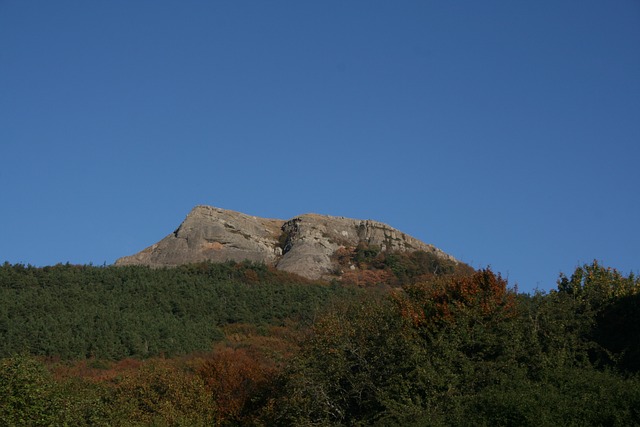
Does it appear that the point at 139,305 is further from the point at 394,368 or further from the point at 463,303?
the point at 394,368

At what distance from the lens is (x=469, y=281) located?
131 feet

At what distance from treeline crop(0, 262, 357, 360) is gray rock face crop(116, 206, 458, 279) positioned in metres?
7.50

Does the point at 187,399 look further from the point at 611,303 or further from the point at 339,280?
the point at 339,280

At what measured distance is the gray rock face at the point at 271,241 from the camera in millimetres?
99938

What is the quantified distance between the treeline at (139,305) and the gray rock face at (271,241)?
295 inches

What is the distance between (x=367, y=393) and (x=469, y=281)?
26.8 feet

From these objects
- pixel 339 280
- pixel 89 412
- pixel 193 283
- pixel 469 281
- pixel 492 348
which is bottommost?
pixel 89 412

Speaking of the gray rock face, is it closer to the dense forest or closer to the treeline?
the treeline

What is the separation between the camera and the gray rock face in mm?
99938

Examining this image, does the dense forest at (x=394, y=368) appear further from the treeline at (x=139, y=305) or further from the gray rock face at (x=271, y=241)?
the gray rock face at (x=271, y=241)

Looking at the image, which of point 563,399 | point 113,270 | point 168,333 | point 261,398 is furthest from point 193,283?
point 563,399

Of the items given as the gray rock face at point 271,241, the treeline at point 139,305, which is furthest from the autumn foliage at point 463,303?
the gray rock face at point 271,241

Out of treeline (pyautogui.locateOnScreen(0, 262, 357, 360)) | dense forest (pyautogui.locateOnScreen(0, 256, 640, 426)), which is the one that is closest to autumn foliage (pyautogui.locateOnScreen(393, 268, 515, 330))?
dense forest (pyautogui.locateOnScreen(0, 256, 640, 426))

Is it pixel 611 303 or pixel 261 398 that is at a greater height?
pixel 611 303
